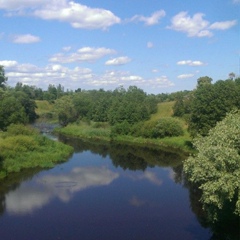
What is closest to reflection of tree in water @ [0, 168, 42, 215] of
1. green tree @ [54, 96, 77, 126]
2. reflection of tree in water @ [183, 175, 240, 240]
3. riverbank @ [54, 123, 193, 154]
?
reflection of tree in water @ [183, 175, 240, 240]

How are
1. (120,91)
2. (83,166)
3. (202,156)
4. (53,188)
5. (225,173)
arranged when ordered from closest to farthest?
(225,173), (202,156), (53,188), (83,166), (120,91)

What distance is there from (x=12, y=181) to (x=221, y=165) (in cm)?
2884

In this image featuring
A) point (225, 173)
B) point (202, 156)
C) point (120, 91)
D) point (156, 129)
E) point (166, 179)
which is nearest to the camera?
point (225, 173)

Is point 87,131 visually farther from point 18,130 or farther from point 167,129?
point 18,130

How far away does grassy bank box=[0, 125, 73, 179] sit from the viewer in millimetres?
47094

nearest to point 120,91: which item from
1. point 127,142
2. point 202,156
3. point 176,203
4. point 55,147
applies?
point 127,142

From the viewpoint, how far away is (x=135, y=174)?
48.8 meters

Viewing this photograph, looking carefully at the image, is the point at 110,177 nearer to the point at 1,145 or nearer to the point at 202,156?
the point at 1,145

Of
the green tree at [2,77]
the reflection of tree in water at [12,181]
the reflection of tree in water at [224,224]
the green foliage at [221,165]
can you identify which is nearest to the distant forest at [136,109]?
the green tree at [2,77]

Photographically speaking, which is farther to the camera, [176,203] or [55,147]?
[55,147]

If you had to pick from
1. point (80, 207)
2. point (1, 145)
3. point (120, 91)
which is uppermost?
point (120, 91)

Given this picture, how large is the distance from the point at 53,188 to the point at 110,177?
362 inches

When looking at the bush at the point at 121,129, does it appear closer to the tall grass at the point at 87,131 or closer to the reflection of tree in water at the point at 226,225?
the tall grass at the point at 87,131

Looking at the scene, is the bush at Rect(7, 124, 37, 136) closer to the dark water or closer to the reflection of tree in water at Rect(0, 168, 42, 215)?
the dark water
